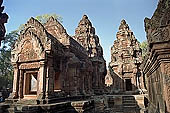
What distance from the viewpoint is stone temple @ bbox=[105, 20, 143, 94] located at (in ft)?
60.9

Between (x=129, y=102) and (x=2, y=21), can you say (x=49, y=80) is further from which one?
(x=129, y=102)

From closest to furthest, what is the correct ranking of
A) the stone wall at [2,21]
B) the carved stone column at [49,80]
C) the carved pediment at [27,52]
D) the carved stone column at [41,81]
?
the stone wall at [2,21], the carved stone column at [41,81], the carved stone column at [49,80], the carved pediment at [27,52]

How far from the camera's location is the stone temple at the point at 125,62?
18.6 m

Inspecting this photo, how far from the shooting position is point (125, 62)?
19344 millimetres

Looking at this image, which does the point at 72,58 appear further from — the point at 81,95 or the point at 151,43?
the point at 151,43

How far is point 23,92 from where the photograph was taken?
30.6 feet

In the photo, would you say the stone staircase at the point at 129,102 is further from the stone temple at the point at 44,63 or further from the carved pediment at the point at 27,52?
the carved pediment at the point at 27,52

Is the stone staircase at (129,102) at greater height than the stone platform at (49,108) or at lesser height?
lesser

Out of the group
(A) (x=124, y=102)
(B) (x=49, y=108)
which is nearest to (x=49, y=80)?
(B) (x=49, y=108)

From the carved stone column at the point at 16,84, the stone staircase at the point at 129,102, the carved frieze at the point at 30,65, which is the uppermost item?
the carved frieze at the point at 30,65

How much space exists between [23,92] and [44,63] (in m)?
2.64

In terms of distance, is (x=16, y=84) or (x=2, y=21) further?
(x=16, y=84)

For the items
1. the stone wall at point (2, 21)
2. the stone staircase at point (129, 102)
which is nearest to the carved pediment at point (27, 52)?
the stone wall at point (2, 21)

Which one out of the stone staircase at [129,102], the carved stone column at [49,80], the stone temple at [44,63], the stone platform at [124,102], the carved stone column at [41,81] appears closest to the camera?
the carved stone column at [41,81]
